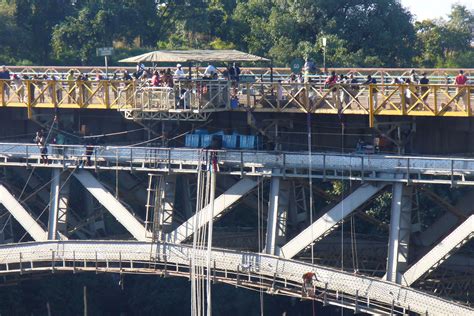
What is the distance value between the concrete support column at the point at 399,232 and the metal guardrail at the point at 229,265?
0.51 m

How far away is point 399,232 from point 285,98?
6.51m

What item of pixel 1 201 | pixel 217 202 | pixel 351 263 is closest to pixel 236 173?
pixel 217 202

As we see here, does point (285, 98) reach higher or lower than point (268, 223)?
higher

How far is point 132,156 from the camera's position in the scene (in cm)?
3809

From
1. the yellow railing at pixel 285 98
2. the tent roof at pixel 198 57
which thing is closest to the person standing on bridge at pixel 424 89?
the yellow railing at pixel 285 98

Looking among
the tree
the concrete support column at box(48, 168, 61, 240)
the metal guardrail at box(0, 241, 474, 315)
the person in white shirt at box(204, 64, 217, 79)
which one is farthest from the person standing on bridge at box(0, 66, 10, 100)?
the tree

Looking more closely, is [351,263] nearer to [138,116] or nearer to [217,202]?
[217,202]

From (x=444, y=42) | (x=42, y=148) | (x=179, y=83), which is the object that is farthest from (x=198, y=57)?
(x=444, y=42)

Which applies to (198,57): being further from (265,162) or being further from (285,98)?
(265,162)

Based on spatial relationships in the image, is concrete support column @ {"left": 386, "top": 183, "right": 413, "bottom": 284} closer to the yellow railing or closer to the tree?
the yellow railing

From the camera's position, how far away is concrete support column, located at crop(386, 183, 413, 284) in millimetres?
33875

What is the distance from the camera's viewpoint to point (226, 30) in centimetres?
A: 6800

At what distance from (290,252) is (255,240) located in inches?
273

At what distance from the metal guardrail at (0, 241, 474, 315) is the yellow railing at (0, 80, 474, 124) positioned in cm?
450
